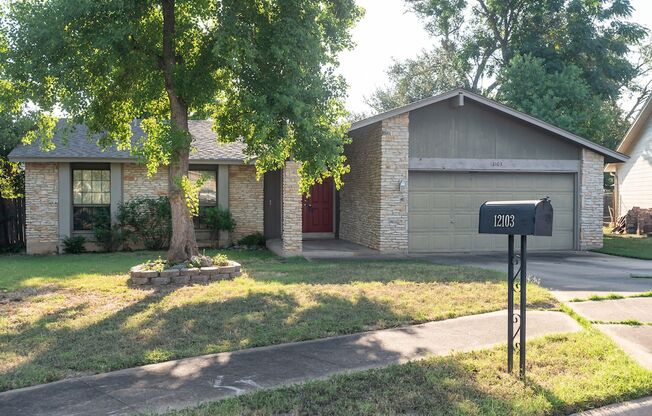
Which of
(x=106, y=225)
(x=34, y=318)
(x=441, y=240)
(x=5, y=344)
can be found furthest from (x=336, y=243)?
(x=5, y=344)

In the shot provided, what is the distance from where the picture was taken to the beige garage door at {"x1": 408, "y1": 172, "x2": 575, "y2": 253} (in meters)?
16.1

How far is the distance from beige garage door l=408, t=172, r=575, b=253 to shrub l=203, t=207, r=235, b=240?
5.57m

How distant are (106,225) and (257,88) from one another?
864cm

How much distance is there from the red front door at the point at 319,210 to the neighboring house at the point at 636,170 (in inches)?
525

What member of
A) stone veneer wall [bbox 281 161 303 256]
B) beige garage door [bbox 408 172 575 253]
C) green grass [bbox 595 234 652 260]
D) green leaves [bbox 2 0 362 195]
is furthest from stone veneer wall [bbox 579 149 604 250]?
green leaves [bbox 2 0 362 195]

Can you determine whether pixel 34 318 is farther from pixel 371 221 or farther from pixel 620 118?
pixel 620 118

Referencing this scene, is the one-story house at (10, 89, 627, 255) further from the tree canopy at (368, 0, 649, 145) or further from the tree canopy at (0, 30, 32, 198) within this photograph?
the tree canopy at (368, 0, 649, 145)

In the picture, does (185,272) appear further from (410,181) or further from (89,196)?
(89,196)

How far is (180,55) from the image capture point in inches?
466

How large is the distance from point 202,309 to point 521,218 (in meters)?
4.95

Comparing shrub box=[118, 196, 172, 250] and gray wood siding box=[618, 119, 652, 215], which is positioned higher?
gray wood siding box=[618, 119, 652, 215]

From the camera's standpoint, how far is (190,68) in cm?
1150

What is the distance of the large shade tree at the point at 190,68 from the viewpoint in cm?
995

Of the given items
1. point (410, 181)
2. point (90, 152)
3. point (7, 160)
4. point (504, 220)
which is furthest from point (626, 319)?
point (7, 160)
